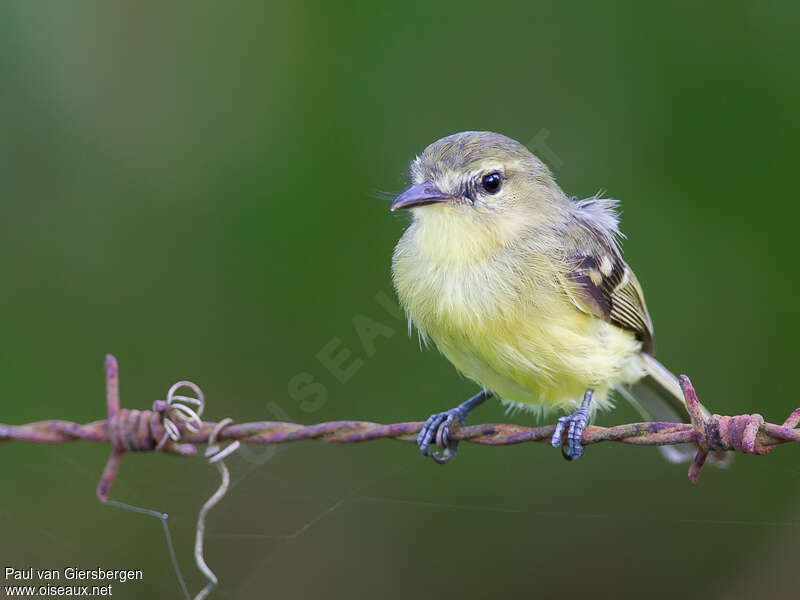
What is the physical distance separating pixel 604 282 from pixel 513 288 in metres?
0.56

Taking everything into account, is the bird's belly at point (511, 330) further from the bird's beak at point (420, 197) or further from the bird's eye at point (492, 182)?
the bird's eye at point (492, 182)

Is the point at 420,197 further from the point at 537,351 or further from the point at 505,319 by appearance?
the point at 537,351

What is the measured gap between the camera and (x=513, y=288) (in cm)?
384

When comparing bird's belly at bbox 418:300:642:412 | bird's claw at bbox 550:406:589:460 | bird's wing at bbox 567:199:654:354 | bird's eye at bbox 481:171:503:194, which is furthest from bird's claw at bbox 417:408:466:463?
bird's eye at bbox 481:171:503:194

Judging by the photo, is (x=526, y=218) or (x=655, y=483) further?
(x=655, y=483)

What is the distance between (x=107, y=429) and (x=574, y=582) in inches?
135

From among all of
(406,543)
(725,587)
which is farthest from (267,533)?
(725,587)

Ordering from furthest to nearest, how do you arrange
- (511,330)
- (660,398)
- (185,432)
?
1. (660,398)
2. (511,330)
3. (185,432)

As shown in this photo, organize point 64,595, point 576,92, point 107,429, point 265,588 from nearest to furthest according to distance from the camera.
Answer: point 107,429, point 64,595, point 265,588, point 576,92

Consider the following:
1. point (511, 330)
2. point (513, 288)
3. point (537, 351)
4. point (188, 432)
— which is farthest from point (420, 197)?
point (188, 432)

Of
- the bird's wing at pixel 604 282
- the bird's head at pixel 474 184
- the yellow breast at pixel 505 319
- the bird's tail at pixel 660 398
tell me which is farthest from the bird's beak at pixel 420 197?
the bird's tail at pixel 660 398

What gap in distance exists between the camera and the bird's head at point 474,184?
407cm

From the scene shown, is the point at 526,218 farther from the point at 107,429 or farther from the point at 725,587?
the point at 725,587

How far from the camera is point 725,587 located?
5281mm
